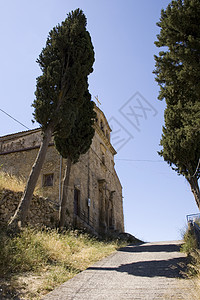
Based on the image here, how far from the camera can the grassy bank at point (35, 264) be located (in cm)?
356

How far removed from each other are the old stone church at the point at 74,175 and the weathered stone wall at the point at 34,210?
1.88m

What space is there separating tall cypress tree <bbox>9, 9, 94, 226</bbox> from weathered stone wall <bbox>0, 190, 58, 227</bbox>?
189 centimetres

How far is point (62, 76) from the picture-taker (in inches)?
349

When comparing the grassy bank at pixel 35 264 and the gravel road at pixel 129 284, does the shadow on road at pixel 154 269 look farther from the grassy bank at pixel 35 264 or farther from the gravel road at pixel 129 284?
the grassy bank at pixel 35 264

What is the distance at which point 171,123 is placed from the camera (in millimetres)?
9977

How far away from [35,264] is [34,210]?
445cm

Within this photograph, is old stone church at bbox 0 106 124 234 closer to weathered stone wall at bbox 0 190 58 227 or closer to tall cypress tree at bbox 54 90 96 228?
weathered stone wall at bbox 0 190 58 227

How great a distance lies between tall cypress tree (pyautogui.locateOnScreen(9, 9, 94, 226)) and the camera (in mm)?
8008

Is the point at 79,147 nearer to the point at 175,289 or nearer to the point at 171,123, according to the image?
the point at 171,123

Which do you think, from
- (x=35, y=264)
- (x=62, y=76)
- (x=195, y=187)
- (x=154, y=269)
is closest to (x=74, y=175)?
(x=62, y=76)

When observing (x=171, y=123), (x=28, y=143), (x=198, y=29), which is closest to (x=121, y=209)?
(x=28, y=143)

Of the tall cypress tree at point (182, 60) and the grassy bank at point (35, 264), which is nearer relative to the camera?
the grassy bank at point (35, 264)

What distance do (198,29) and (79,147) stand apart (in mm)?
7173

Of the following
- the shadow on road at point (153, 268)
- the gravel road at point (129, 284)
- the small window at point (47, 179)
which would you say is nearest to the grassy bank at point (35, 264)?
the gravel road at point (129, 284)
